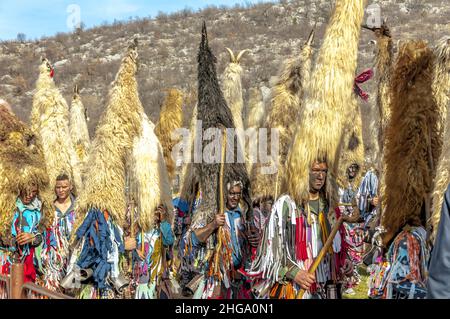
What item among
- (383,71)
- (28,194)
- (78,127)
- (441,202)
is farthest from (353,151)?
(441,202)

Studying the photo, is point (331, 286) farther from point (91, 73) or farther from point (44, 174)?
point (91, 73)

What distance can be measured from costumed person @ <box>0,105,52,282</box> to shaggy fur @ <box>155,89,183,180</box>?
2.02 m

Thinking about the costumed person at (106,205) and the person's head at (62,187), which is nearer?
the costumed person at (106,205)

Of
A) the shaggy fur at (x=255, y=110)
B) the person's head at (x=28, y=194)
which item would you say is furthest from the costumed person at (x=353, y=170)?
the person's head at (x=28, y=194)

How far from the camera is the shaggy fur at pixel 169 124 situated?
929 cm

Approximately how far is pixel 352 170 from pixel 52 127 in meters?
6.15

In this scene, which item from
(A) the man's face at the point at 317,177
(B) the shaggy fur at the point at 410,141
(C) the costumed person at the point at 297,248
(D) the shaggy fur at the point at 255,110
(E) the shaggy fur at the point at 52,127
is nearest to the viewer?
(B) the shaggy fur at the point at 410,141

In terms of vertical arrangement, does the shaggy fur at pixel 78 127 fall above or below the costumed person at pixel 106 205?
above

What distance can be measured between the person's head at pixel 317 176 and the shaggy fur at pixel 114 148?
279 centimetres

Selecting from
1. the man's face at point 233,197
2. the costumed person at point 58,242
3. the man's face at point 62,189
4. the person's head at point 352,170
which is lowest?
the costumed person at point 58,242

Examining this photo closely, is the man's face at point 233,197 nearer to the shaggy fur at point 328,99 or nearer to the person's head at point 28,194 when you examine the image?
the shaggy fur at point 328,99

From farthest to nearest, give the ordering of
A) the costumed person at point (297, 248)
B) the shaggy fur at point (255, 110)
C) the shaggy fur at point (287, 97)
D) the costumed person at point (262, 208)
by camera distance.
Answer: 1. the shaggy fur at point (255, 110)
2. the shaggy fur at point (287, 97)
3. the costumed person at point (262, 208)
4. the costumed person at point (297, 248)

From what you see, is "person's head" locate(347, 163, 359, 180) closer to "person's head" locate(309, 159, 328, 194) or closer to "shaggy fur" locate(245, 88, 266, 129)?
"shaggy fur" locate(245, 88, 266, 129)
